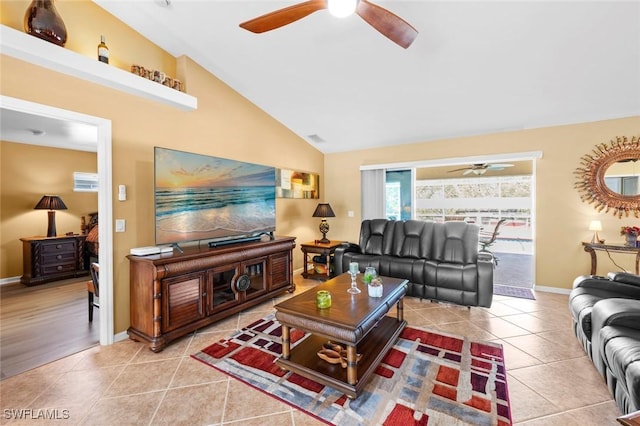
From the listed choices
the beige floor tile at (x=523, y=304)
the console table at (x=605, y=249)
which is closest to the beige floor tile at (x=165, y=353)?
the beige floor tile at (x=523, y=304)

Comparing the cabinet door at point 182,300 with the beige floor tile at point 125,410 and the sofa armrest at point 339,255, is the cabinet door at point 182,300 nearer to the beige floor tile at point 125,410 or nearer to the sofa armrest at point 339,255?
the beige floor tile at point 125,410

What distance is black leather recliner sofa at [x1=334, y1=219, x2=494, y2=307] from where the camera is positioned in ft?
10.6

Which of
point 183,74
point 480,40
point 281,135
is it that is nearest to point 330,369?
point 480,40

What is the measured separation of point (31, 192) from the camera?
4707 millimetres

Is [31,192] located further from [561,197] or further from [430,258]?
[561,197]

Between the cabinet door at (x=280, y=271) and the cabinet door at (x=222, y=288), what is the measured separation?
0.58 metres

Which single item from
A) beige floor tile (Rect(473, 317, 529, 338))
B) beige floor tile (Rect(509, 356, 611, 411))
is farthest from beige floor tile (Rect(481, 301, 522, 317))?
beige floor tile (Rect(509, 356, 611, 411))

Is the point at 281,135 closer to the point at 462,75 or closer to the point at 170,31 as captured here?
the point at 170,31

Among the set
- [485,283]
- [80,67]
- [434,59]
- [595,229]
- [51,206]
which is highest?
[434,59]

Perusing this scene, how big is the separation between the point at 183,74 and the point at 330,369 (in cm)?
347

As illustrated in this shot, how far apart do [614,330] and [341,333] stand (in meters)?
1.73

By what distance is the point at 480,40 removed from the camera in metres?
2.54

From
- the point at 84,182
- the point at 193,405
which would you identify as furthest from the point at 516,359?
the point at 84,182

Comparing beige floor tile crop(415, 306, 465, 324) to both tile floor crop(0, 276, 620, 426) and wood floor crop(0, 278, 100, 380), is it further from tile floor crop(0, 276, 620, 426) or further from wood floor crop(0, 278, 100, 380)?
wood floor crop(0, 278, 100, 380)
